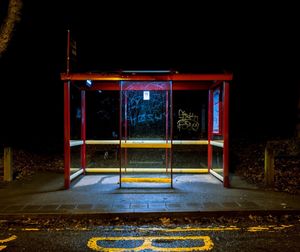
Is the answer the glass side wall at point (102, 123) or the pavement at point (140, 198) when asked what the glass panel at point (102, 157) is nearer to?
the glass side wall at point (102, 123)

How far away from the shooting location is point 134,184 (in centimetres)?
867

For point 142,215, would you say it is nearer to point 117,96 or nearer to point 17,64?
point 117,96

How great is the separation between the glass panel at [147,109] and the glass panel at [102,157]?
274 centimetres

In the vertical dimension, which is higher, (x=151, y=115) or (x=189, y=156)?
(x=151, y=115)

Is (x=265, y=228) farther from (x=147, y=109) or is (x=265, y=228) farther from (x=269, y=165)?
(x=147, y=109)

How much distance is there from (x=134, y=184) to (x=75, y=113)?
262 cm

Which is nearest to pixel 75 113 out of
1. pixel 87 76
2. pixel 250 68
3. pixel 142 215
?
pixel 87 76

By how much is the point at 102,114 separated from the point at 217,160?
4096mm

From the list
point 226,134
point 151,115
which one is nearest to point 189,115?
point 151,115

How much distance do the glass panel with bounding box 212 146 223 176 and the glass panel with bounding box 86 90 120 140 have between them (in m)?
3.08

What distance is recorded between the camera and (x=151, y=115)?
9195mm

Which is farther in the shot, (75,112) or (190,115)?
(190,115)

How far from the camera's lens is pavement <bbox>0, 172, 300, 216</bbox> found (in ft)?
19.6

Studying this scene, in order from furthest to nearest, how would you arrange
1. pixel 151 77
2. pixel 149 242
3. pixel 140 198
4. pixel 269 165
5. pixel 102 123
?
1. pixel 102 123
2. pixel 269 165
3. pixel 151 77
4. pixel 140 198
5. pixel 149 242
